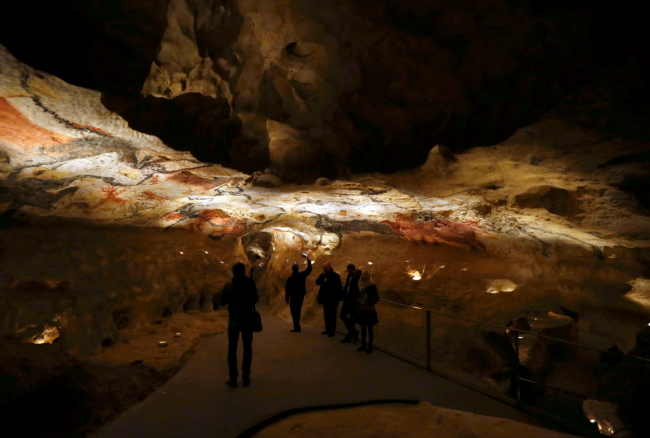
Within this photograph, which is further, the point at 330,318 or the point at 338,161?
the point at 330,318

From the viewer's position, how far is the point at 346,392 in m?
3.89

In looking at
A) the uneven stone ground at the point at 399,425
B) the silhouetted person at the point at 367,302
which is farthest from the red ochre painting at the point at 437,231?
the uneven stone ground at the point at 399,425

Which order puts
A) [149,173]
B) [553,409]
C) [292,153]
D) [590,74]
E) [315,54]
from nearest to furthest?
[590,74]
[315,54]
[292,153]
[149,173]
[553,409]

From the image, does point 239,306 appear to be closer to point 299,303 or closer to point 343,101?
point 343,101

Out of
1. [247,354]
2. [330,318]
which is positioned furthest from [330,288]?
[247,354]

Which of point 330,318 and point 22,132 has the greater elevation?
point 22,132

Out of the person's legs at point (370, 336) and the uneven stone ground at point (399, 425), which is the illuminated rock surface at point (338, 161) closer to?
the person's legs at point (370, 336)

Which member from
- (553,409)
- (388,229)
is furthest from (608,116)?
(553,409)

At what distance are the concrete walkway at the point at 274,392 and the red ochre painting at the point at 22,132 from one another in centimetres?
350

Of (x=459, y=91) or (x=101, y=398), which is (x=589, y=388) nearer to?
(x=459, y=91)

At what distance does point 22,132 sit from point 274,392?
448 cm

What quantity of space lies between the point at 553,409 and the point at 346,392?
280 inches

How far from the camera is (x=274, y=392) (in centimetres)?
383

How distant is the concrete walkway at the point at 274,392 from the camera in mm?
3104
